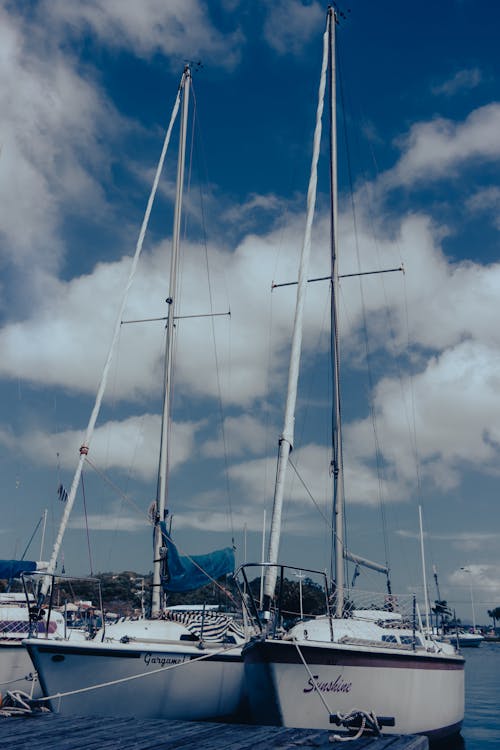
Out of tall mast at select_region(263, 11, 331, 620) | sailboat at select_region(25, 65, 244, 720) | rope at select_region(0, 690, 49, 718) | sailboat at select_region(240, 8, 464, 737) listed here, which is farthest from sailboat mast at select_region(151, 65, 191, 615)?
rope at select_region(0, 690, 49, 718)

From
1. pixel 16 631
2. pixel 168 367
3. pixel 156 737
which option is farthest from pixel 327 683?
pixel 168 367

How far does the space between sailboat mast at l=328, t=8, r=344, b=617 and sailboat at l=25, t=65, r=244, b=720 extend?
3.80 m

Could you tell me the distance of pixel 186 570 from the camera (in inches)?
846

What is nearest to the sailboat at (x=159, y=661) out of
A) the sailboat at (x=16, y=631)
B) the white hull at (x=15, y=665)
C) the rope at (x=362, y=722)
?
the sailboat at (x=16, y=631)

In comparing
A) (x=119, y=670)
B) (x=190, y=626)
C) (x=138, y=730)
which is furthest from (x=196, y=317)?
(x=138, y=730)

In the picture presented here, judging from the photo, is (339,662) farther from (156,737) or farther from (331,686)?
(156,737)

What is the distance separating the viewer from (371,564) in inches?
909

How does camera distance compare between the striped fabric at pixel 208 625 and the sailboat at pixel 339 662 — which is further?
the striped fabric at pixel 208 625

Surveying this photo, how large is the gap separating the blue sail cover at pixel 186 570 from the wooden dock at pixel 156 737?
11085mm

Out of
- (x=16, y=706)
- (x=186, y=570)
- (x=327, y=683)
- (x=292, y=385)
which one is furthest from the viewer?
(x=186, y=570)

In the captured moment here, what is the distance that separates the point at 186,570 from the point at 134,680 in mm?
5231

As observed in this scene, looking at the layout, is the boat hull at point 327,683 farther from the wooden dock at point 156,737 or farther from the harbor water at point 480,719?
the harbor water at point 480,719

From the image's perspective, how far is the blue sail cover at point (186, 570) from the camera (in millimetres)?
21328

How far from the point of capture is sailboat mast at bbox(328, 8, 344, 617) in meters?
20.6
